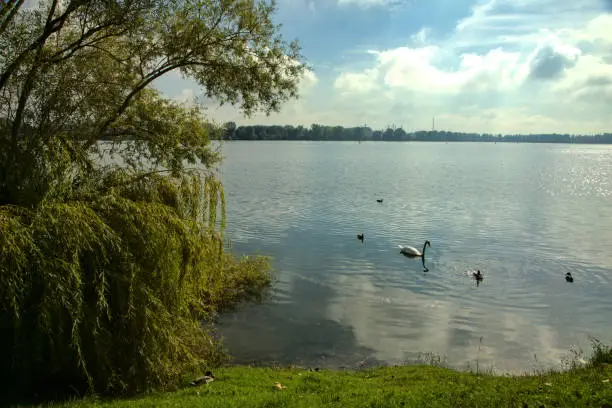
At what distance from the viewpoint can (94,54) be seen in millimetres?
15922

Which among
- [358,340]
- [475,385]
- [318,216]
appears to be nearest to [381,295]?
[358,340]

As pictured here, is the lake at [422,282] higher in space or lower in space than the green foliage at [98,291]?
lower

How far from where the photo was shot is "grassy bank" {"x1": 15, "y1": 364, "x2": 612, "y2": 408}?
27.8 ft

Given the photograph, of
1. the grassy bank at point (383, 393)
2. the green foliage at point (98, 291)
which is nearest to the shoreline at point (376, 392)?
the grassy bank at point (383, 393)

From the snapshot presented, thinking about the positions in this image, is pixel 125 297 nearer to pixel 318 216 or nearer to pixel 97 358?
pixel 97 358

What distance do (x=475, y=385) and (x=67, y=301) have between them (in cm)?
880

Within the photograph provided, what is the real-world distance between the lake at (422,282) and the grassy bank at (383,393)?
413 centimetres

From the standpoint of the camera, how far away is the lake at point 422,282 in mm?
17266

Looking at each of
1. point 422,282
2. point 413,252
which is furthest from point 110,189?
point 413,252

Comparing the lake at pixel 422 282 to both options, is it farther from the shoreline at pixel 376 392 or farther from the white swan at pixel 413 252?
the shoreline at pixel 376 392

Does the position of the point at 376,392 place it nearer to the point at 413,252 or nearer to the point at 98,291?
the point at 98,291

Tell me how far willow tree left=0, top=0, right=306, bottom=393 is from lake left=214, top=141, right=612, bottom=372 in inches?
178

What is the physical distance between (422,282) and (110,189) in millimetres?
17549

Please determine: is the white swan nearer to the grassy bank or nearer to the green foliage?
the grassy bank
